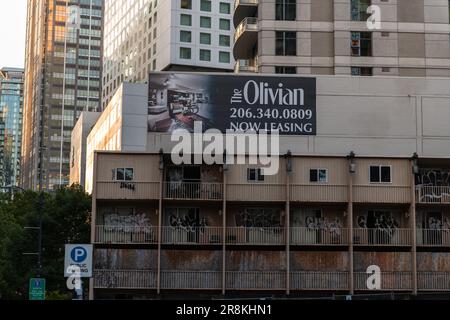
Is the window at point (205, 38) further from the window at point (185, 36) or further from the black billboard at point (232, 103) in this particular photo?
the black billboard at point (232, 103)

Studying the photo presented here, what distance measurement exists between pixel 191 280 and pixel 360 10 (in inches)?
1300

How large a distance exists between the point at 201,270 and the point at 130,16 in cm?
9178

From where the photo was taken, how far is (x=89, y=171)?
99.9 m

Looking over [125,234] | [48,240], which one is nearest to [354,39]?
[125,234]

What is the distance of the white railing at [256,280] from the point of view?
53531mm

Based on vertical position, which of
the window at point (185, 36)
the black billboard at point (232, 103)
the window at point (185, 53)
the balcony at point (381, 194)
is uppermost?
the window at point (185, 36)

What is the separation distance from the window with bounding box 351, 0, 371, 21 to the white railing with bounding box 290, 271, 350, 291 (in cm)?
2829

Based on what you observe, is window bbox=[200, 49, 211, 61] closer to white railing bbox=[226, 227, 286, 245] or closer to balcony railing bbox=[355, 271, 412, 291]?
white railing bbox=[226, 227, 286, 245]

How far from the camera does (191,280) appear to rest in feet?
176

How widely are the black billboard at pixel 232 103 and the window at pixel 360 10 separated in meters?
15.3

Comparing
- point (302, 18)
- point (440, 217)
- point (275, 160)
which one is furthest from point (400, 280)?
point (302, 18)

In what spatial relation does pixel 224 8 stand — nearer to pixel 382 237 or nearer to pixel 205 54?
pixel 205 54

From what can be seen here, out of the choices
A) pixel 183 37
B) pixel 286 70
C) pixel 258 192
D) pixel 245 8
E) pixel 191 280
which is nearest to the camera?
pixel 191 280

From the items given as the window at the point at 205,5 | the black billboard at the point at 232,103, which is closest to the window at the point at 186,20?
the window at the point at 205,5
